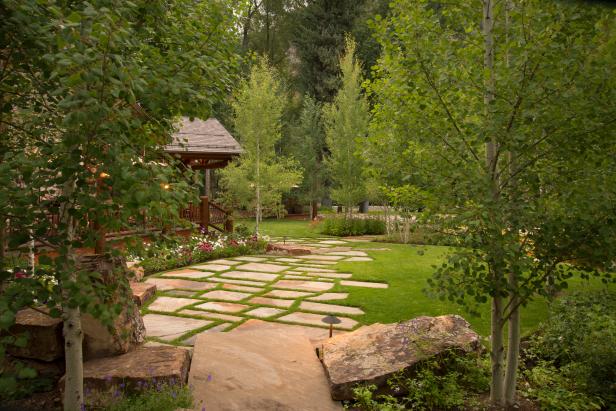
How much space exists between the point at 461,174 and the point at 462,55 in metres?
1.07

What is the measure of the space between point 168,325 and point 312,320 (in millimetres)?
1876

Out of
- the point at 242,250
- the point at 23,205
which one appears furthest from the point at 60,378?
the point at 242,250

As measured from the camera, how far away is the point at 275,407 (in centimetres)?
347

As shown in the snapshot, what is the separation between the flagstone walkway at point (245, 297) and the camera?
5.84 m

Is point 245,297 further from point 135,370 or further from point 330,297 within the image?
point 135,370

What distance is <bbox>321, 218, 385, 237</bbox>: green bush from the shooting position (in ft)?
60.2

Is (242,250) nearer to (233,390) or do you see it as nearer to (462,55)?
(233,390)

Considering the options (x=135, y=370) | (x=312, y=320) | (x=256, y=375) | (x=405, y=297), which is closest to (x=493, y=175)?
(x=256, y=375)

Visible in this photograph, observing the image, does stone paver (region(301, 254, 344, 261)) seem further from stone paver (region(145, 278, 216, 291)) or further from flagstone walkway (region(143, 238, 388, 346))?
stone paver (region(145, 278, 216, 291))

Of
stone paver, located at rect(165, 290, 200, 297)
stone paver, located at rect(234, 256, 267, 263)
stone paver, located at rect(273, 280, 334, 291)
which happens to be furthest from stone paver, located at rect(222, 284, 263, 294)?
stone paver, located at rect(234, 256, 267, 263)

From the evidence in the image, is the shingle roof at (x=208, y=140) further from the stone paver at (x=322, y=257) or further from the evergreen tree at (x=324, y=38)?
the evergreen tree at (x=324, y=38)

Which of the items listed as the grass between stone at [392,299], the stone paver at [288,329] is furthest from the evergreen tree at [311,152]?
the stone paver at [288,329]

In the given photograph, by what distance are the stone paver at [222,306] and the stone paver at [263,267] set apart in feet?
9.39

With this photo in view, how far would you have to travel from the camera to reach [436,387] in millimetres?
3834
